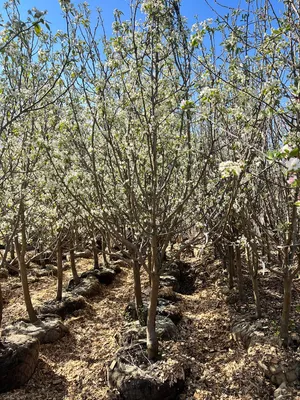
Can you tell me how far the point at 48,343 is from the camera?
780 cm

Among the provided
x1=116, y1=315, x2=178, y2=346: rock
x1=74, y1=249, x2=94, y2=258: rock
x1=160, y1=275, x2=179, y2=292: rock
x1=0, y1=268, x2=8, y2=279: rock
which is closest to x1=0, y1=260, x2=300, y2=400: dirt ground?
x1=116, y1=315, x2=178, y2=346: rock

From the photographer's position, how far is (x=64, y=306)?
9.77 m

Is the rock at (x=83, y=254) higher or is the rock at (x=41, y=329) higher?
the rock at (x=83, y=254)

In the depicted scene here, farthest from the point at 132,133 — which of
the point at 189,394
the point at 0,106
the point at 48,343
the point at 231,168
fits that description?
the point at 48,343

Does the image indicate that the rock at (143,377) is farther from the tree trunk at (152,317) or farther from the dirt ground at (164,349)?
the dirt ground at (164,349)

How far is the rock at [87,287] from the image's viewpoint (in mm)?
11094

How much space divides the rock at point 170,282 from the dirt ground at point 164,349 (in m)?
0.67

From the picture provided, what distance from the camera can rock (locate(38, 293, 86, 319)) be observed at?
9.62 meters

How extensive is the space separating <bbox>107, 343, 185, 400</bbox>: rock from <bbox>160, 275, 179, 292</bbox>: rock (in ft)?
16.4

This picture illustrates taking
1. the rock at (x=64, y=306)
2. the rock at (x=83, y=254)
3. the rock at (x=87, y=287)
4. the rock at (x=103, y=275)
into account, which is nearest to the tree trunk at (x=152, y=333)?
the rock at (x=64, y=306)

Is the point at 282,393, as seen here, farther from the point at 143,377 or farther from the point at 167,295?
the point at 167,295

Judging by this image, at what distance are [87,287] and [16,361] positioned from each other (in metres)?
5.43

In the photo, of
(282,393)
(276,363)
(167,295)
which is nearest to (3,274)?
(167,295)

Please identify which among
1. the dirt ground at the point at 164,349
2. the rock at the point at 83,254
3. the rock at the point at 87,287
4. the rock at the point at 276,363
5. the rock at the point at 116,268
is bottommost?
the dirt ground at the point at 164,349
